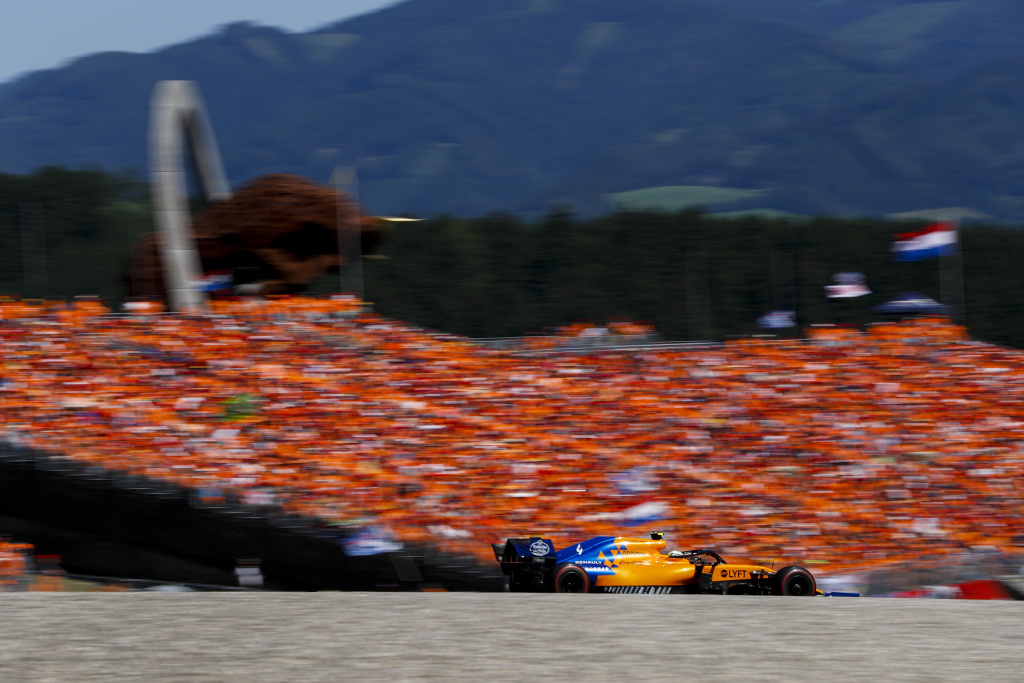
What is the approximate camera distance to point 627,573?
873 cm

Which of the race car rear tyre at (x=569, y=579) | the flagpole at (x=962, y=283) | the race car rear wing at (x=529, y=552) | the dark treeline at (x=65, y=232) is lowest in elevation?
the race car rear tyre at (x=569, y=579)

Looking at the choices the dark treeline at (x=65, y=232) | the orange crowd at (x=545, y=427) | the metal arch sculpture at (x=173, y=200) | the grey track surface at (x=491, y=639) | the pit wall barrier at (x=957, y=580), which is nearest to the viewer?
the grey track surface at (x=491, y=639)

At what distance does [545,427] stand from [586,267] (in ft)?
104

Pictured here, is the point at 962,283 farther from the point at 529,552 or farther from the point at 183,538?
the point at 183,538

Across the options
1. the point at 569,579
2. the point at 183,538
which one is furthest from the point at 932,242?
the point at 183,538

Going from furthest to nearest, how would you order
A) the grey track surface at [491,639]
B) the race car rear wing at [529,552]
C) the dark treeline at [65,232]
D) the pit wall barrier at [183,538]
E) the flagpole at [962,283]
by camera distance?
1. the flagpole at [962,283]
2. the dark treeline at [65,232]
3. the pit wall barrier at [183,538]
4. the race car rear wing at [529,552]
5. the grey track surface at [491,639]

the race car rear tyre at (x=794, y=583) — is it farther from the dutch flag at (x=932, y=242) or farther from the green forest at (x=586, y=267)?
the green forest at (x=586, y=267)

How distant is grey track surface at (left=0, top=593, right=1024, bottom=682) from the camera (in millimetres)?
5125

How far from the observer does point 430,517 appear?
1118cm

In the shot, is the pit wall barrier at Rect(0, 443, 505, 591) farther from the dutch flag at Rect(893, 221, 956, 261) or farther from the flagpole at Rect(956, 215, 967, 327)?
the flagpole at Rect(956, 215, 967, 327)

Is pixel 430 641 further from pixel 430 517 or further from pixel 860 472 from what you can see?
pixel 860 472

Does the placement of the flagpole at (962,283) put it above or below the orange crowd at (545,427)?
above

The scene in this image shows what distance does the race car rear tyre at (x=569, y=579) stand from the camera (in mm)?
8578

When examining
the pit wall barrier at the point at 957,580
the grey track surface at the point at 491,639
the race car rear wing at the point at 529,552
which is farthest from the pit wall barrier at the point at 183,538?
the pit wall barrier at the point at 957,580
